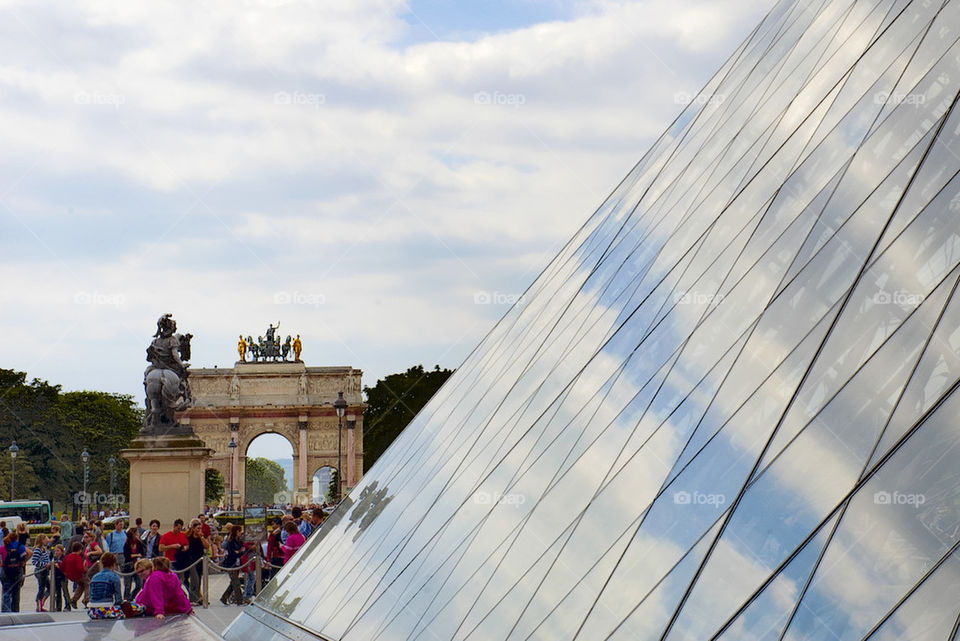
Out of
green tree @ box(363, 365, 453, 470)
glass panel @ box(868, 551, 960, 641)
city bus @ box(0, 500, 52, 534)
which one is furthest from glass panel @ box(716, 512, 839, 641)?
green tree @ box(363, 365, 453, 470)

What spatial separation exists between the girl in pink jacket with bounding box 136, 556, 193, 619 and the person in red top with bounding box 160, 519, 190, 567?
3255 millimetres

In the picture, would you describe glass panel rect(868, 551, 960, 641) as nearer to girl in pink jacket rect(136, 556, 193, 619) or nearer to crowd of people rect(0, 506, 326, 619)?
girl in pink jacket rect(136, 556, 193, 619)

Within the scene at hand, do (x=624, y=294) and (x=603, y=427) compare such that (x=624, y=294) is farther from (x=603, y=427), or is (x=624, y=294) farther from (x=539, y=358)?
(x=603, y=427)

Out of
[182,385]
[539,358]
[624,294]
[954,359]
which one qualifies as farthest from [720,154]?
[182,385]

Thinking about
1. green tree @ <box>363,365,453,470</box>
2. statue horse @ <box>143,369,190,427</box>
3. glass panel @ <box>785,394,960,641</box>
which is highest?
green tree @ <box>363,365,453,470</box>

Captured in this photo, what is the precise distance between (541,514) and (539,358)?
180 inches

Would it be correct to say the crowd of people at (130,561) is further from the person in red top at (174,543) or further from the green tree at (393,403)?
the green tree at (393,403)

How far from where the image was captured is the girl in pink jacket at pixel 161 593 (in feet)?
53.0

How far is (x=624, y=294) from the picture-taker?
37.9 ft
